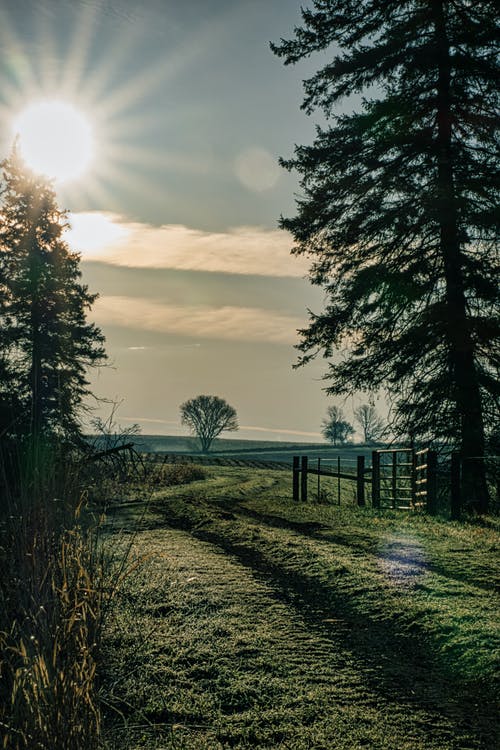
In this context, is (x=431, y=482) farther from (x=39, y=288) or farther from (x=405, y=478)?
(x=39, y=288)

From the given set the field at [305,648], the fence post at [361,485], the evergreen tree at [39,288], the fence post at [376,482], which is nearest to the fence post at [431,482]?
the fence post at [376,482]

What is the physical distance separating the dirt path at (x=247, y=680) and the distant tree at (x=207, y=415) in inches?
3629

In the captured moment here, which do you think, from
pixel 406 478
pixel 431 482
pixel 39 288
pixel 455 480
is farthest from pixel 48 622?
pixel 39 288

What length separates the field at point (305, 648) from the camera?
4.24 meters

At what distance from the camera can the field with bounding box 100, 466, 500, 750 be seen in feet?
13.9

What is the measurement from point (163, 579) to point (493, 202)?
486 inches

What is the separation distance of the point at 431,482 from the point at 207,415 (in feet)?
280

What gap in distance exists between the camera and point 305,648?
5.69 meters

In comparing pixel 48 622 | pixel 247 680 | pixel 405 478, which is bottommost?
pixel 247 680

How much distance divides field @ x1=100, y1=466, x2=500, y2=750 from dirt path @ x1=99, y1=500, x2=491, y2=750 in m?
0.01

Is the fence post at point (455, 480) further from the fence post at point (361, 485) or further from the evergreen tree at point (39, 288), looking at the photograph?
the evergreen tree at point (39, 288)

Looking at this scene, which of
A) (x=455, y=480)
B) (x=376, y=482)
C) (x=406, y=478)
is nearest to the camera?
(x=455, y=480)

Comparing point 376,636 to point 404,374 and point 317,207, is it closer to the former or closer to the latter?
point 404,374

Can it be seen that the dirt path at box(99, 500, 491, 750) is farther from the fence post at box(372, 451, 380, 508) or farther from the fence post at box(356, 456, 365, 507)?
the fence post at box(356, 456, 365, 507)
